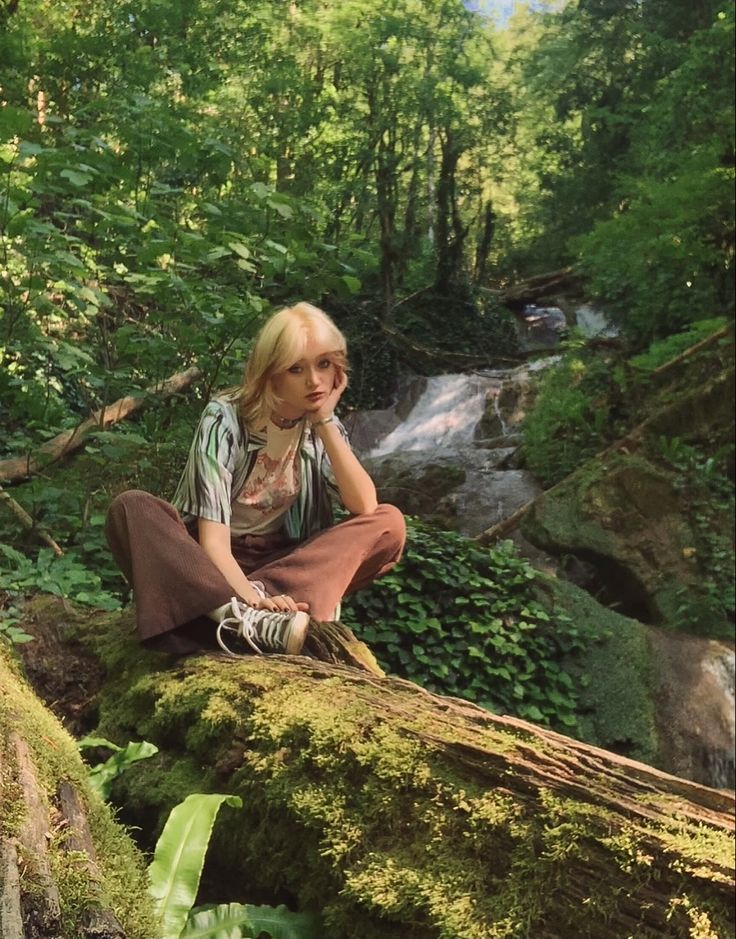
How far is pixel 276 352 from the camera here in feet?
6.15

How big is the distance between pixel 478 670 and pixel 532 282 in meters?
2.77

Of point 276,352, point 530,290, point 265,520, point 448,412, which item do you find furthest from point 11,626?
point 530,290

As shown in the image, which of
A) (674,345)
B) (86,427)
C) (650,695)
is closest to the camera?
(86,427)

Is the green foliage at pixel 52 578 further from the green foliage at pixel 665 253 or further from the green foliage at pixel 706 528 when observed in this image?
the green foliage at pixel 665 253

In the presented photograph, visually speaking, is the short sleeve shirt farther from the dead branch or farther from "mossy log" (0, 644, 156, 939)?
the dead branch

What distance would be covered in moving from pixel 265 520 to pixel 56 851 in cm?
116

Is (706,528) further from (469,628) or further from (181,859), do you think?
(181,859)

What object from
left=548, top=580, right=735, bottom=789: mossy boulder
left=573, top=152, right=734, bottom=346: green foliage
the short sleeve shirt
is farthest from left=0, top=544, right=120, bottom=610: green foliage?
left=573, top=152, right=734, bottom=346: green foliage

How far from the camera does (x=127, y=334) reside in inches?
106

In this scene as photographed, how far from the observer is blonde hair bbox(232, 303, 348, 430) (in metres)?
1.87

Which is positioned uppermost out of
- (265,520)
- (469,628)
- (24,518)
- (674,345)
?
(24,518)

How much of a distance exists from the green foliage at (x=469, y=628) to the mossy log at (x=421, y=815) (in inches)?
39.2

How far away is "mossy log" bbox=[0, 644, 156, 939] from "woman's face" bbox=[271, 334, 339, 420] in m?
0.91

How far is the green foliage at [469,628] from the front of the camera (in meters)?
2.62
